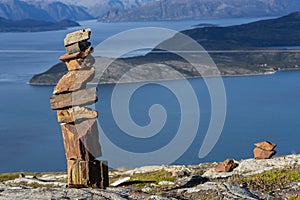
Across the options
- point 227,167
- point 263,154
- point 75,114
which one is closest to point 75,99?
point 75,114

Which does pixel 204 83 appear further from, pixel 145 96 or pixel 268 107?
pixel 268 107

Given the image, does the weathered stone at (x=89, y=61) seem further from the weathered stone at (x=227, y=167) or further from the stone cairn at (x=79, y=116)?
the weathered stone at (x=227, y=167)

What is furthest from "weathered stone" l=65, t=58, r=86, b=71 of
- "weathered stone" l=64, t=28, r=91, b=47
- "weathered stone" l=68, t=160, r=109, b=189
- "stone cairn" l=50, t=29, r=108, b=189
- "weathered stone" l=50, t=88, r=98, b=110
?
"weathered stone" l=68, t=160, r=109, b=189

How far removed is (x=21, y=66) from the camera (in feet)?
586

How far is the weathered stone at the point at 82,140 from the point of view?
13656mm

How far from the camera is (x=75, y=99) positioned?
539 inches

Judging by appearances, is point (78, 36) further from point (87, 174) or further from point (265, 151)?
point (265, 151)

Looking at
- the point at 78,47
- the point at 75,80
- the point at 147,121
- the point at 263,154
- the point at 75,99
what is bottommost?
the point at 147,121

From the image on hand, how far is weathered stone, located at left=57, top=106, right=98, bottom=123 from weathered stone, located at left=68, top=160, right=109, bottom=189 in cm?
111

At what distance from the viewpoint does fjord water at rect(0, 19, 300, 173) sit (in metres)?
73.0

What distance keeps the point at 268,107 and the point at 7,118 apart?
168ft

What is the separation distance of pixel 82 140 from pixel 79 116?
625 mm

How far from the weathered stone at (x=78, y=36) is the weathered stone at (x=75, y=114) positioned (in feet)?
5.58

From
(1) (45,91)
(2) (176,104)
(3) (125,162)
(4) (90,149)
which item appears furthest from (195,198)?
(1) (45,91)
